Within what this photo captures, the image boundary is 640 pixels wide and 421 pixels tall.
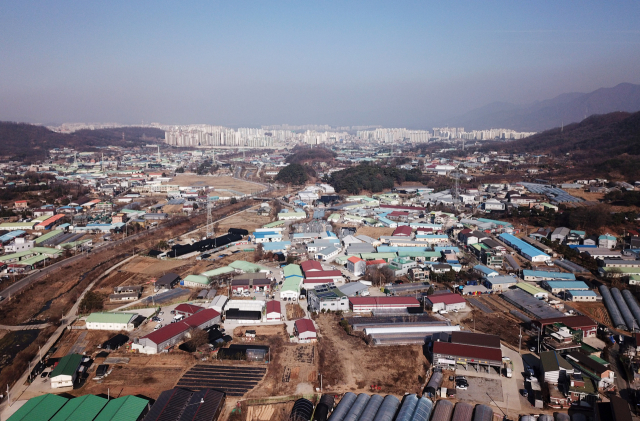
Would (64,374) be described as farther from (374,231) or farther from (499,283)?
(374,231)

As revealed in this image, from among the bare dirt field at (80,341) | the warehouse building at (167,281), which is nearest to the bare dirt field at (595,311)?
the warehouse building at (167,281)

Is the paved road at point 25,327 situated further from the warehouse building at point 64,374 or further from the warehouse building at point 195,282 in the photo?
the warehouse building at point 195,282

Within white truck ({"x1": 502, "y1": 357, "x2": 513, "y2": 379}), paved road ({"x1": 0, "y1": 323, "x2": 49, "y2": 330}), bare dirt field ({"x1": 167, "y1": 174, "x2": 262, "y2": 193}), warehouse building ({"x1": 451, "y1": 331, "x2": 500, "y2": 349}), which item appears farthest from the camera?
bare dirt field ({"x1": 167, "y1": 174, "x2": 262, "y2": 193})

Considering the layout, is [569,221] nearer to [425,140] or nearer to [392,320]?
[392,320]

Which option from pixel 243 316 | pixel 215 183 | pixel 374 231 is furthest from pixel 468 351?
pixel 215 183

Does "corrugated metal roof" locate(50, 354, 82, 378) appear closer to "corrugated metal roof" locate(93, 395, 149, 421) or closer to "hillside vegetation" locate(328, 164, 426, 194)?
"corrugated metal roof" locate(93, 395, 149, 421)

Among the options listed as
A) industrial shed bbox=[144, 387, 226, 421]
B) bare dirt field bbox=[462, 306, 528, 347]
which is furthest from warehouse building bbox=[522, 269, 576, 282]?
industrial shed bbox=[144, 387, 226, 421]

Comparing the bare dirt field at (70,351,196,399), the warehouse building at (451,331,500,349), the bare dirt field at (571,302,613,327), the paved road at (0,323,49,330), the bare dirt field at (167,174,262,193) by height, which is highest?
the bare dirt field at (167,174,262,193)
